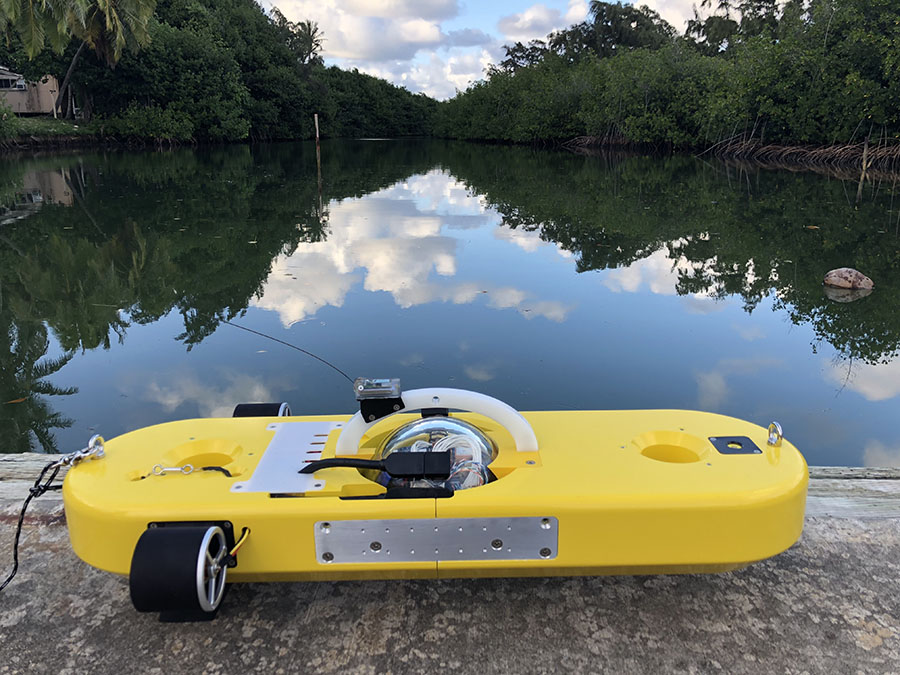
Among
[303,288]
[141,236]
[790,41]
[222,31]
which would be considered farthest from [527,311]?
[222,31]

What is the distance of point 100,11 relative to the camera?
30141 mm

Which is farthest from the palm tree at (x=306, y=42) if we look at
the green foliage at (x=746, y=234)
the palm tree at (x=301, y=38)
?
the green foliage at (x=746, y=234)

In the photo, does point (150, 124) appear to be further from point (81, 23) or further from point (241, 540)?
point (241, 540)

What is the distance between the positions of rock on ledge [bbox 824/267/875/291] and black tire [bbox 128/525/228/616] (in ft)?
20.9

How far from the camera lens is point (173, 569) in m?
1.39

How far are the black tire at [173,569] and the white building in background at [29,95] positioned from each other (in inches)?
1731

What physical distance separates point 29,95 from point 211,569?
47.7 metres

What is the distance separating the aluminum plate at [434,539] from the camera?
1.49m

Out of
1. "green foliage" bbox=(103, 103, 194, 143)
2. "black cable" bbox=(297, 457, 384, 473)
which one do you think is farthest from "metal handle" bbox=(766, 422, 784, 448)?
"green foliage" bbox=(103, 103, 194, 143)

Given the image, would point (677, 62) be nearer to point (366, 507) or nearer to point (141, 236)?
point (141, 236)

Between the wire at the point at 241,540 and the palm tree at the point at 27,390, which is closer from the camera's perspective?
the wire at the point at 241,540

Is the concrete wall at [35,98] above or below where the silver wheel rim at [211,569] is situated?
above

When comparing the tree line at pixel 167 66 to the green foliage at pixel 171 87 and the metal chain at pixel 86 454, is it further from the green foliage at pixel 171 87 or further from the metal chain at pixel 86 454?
the metal chain at pixel 86 454

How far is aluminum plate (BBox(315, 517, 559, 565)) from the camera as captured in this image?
58.7 inches
